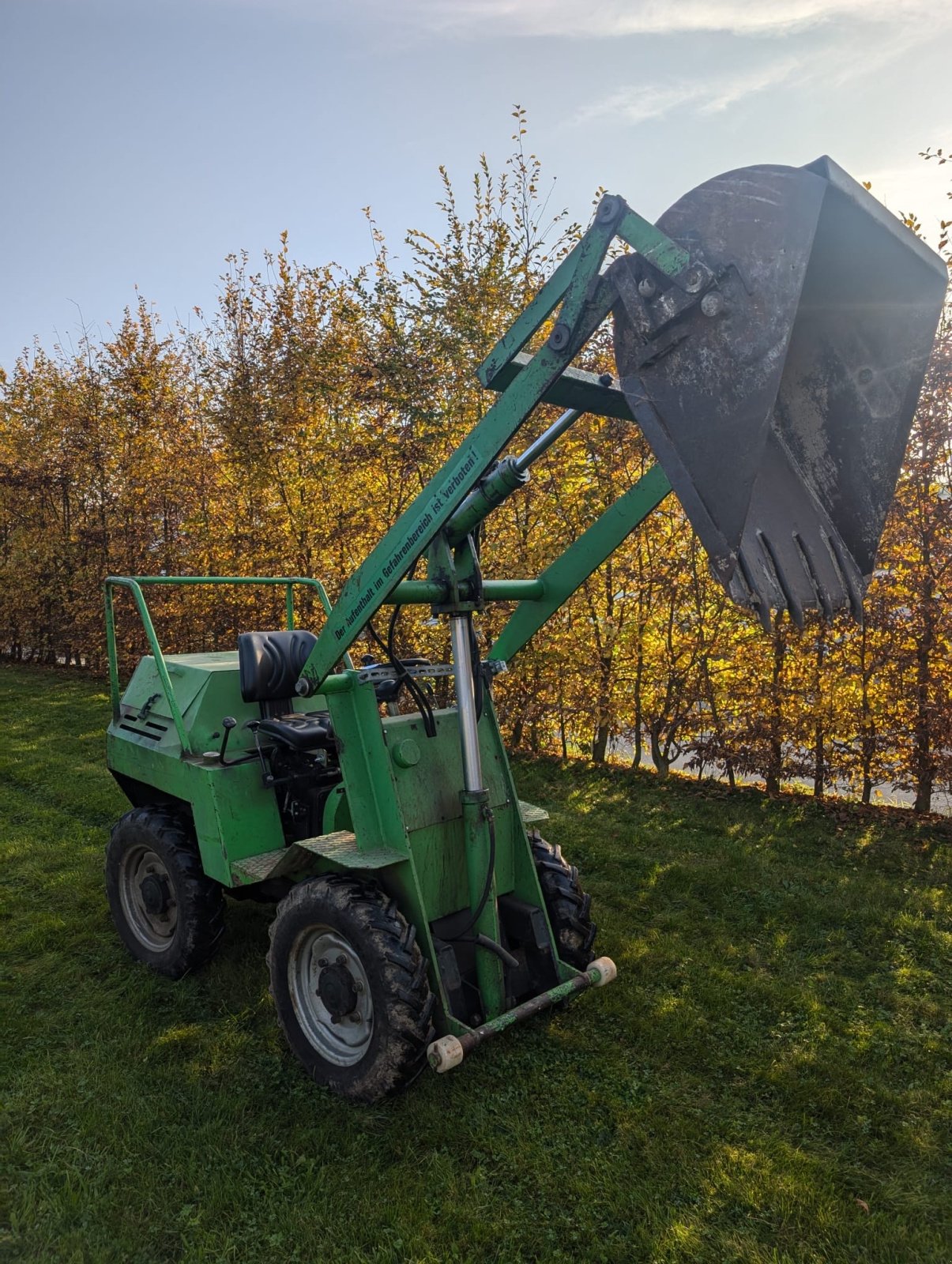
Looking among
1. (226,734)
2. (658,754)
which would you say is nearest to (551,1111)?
(226,734)

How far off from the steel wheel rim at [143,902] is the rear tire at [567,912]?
1.86 meters

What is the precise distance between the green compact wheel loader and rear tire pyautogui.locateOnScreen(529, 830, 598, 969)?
0.01m

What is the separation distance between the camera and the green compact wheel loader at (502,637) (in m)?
2.28

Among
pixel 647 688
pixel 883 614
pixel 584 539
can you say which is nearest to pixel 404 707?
pixel 647 688

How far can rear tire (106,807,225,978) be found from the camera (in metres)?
3.99

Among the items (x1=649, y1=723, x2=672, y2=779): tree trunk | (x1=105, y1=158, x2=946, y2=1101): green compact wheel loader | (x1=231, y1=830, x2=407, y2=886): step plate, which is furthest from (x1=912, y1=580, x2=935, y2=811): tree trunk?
(x1=231, y1=830, x2=407, y2=886): step plate

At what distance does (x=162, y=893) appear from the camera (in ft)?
13.7

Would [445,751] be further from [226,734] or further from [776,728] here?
[776,728]

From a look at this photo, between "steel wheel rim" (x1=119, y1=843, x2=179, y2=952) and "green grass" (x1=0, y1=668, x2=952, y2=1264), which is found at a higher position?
"steel wheel rim" (x1=119, y1=843, x2=179, y2=952)

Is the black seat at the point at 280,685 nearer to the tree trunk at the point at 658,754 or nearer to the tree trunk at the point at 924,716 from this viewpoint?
the tree trunk at the point at 658,754

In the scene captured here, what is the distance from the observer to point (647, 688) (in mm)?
7883

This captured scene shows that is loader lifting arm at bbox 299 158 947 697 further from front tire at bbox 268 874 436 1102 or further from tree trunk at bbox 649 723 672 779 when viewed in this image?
tree trunk at bbox 649 723 672 779

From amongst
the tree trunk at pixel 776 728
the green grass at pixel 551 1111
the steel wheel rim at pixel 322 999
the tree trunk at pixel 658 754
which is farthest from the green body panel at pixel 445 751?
the tree trunk at pixel 658 754

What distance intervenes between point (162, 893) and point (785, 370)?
3548 mm
